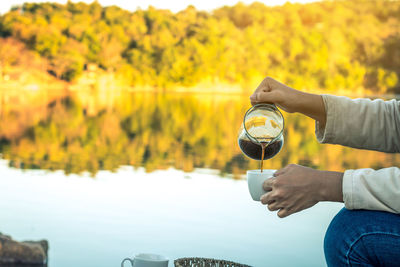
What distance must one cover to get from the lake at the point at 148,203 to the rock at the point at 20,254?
0.08 m

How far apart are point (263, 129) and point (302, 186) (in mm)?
268

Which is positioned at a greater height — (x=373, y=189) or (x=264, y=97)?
(x=264, y=97)

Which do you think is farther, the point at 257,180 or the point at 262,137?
the point at 262,137

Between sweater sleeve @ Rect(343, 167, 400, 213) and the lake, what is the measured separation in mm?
1372

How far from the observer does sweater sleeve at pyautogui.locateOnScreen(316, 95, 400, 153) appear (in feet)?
4.17

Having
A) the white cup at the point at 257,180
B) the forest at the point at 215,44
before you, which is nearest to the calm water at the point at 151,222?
the white cup at the point at 257,180

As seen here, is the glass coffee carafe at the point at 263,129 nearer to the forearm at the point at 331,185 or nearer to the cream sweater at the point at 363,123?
the cream sweater at the point at 363,123

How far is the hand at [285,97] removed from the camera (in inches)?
49.6

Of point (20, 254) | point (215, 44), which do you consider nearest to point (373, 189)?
point (20, 254)

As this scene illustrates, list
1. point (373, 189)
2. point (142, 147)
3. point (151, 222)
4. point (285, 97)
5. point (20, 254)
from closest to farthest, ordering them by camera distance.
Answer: point (373, 189), point (285, 97), point (20, 254), point (151, 222), point (142, 147)

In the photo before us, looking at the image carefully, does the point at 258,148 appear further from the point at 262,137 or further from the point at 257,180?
the point at 257,180

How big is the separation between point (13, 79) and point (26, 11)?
→ 968cm

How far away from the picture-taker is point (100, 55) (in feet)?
112

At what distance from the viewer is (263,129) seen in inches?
50.1
